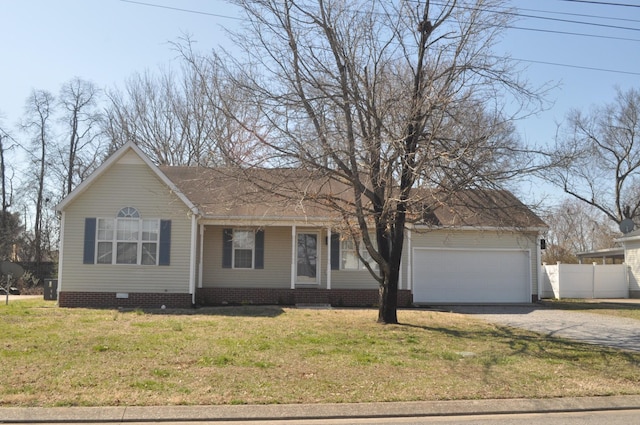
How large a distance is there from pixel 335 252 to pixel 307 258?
1.14m

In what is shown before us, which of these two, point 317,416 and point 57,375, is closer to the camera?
point 317,416

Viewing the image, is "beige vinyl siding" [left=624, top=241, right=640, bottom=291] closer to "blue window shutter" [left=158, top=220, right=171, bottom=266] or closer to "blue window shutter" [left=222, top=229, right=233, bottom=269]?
"blue window shutter" [left=222, top=229, right=233, bottom=269]

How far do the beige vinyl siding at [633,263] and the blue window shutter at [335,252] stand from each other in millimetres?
16199

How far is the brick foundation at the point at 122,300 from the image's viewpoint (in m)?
17.7

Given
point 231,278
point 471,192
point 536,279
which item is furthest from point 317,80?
point 536,279

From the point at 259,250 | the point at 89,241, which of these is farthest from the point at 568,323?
the point at 89,241

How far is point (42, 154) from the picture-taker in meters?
39.2

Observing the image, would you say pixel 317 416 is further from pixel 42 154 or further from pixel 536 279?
pixel 42 154

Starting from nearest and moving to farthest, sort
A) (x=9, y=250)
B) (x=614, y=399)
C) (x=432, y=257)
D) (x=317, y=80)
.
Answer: (x=614, y=399)
(x=317, y=80)
(x=432, y=257)
(x=9, y=250)

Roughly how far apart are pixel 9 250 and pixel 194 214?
2438 cm

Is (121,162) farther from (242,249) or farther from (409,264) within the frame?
(409,264)

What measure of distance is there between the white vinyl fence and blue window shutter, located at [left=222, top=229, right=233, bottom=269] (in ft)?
52.0

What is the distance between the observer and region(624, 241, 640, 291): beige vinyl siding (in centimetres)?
2775

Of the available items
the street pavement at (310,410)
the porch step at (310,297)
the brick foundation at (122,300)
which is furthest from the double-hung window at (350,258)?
the street pavement at (310,410)
